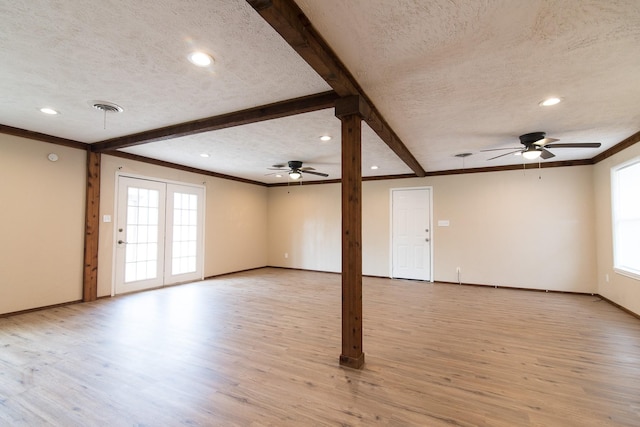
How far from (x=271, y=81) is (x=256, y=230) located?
6.09 m

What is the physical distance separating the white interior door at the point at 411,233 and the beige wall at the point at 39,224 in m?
6.12

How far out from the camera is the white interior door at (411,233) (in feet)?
21.3

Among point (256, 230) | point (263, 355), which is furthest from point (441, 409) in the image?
point (256, 230)

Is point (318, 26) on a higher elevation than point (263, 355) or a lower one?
higher

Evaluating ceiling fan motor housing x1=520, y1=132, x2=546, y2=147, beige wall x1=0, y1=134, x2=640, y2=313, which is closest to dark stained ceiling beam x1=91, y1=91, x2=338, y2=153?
beige wall x1=0, y1=134, x2=640, y2=313

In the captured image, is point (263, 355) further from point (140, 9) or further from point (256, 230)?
point (256, 230)

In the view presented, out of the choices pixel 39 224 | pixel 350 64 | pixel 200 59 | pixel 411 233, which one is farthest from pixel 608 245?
pixel 39 224

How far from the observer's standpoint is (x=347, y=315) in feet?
8.49

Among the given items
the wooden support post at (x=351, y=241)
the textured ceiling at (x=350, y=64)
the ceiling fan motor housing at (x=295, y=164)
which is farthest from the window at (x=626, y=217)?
the ceiling fan motor housing at (x=295, y=164)

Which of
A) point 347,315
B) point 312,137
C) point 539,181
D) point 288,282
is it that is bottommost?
point 288,282

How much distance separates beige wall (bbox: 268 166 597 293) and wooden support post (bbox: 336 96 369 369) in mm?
4415

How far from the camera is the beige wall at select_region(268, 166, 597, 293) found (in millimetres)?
5250

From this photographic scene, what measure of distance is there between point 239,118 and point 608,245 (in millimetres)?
6085

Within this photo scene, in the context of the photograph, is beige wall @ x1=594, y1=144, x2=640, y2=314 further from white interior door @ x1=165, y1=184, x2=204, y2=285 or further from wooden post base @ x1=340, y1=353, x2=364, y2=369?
white interior door @ x1=165, y1=184, x2=204, y2=285
